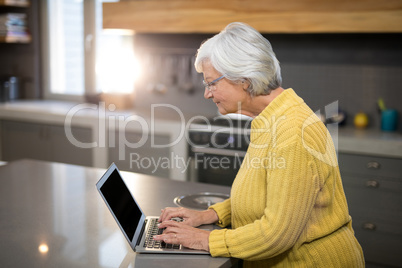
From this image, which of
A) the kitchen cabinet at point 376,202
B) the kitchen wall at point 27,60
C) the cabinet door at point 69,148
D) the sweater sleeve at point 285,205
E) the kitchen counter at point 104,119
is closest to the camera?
the sweater sleeve at point 285,205

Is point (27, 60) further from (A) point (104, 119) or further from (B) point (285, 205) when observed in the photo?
(B) point (285, 205)

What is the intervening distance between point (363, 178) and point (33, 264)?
7.51ft

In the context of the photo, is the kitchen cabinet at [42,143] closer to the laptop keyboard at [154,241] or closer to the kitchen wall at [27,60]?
the kitchen wall at [27,60]

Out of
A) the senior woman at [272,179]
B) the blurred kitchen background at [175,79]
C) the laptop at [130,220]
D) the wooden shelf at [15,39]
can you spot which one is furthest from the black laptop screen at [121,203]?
the wooden shelf at [15,39]

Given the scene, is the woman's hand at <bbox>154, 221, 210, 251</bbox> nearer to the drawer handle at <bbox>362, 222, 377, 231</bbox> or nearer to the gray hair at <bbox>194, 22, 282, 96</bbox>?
the gray hair at <bbox>194, 22, 282, 96</bbox>

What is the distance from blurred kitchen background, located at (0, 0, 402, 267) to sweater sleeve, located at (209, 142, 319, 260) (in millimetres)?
1884

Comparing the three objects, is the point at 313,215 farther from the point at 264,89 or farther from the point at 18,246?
the point at 18,246

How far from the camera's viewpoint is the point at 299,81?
371 centimetres

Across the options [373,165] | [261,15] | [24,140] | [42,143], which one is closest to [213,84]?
[373,165]

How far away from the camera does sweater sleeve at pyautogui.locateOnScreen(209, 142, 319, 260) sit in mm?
1254

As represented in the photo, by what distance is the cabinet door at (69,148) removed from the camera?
3939 millimetres

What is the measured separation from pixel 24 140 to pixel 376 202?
3.04 meters

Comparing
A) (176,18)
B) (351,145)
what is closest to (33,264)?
(351,145)

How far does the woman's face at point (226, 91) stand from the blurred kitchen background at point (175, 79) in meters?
1.75
